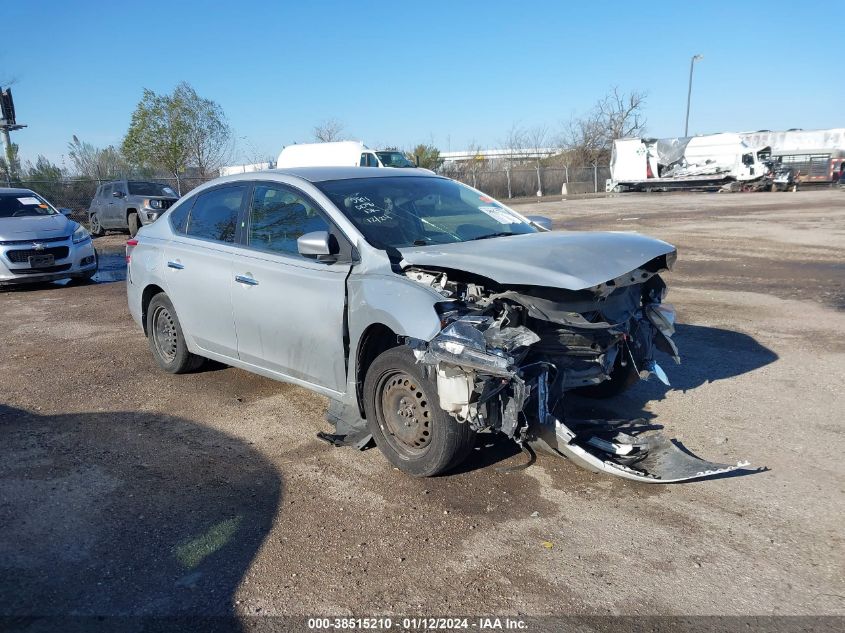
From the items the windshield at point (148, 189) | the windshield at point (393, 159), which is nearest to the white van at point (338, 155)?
the windshield at point (393, 159)

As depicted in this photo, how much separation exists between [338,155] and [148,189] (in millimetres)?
8107

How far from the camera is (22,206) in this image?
12336 mm

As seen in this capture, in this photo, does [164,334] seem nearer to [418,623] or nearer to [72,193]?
[418,623]

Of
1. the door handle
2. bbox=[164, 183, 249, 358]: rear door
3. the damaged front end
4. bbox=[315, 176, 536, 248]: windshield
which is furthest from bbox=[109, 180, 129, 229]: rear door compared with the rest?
the damaged front end

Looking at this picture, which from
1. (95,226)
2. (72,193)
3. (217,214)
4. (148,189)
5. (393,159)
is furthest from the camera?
(393,159)

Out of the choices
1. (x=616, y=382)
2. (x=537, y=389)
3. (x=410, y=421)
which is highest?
(x=537, y=389)

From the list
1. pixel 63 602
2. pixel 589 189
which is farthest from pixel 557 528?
pixel 589 189

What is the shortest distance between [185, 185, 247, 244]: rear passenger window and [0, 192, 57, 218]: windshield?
7907mm

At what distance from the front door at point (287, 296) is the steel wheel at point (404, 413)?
39cm

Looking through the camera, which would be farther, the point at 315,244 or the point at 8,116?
the point at 8,116

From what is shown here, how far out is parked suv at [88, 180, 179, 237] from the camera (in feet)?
67.6

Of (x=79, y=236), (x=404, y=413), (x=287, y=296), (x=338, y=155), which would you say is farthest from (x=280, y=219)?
(x=338, y=155)

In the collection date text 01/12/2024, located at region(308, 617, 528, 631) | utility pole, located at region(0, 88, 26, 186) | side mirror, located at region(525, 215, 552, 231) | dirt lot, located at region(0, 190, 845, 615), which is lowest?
date text 01/12/2024, located at region(308, 617, 528, 631)

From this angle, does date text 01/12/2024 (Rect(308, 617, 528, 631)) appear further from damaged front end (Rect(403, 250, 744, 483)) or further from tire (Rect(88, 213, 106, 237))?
tire (Rect(88, 213, 106, 237))
